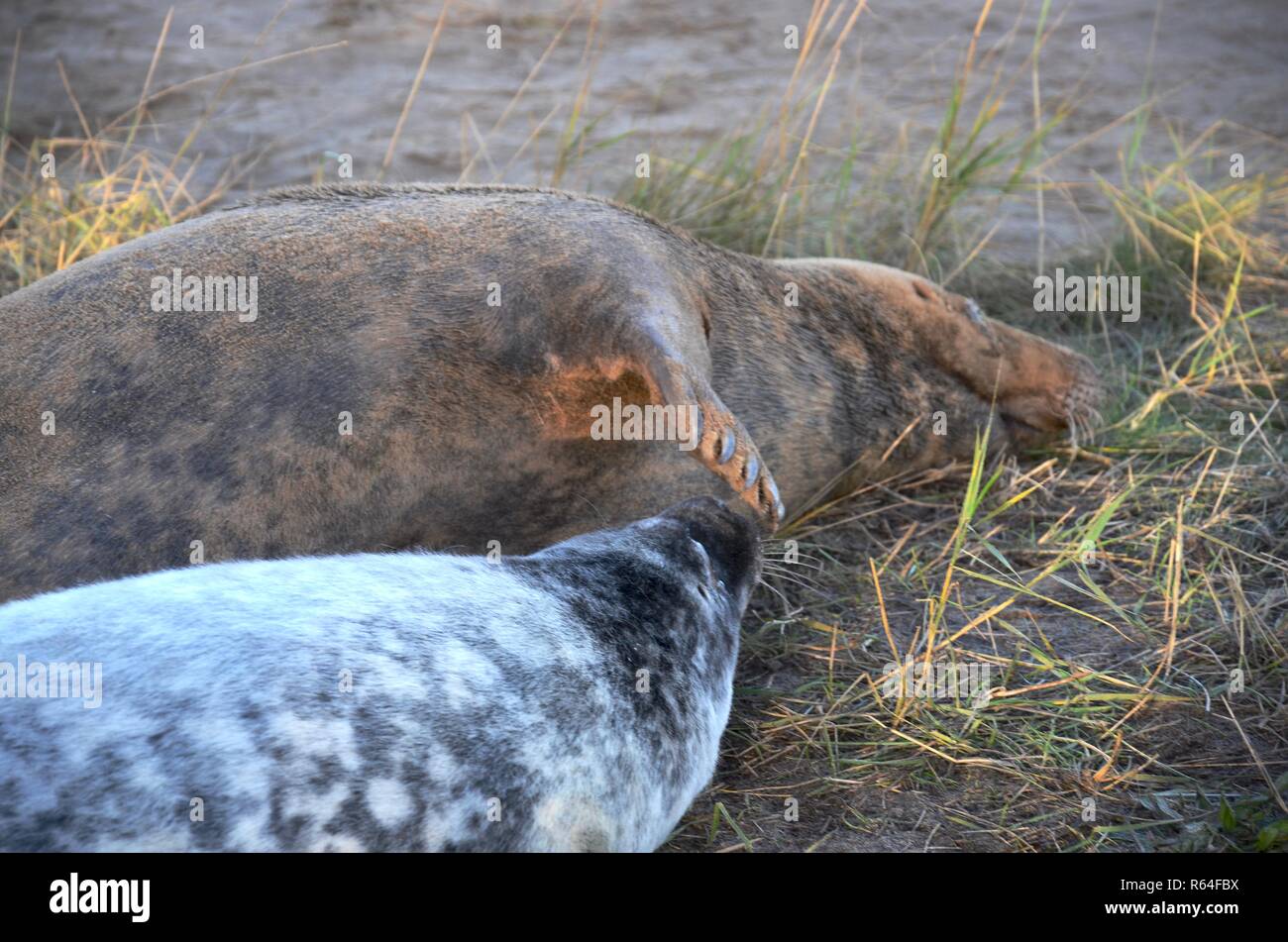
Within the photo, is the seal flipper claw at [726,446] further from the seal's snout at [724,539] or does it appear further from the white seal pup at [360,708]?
the white seal pup at [360,708]

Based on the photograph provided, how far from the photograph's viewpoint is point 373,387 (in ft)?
10.9

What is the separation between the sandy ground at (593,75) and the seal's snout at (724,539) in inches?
105

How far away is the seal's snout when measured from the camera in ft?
9.88

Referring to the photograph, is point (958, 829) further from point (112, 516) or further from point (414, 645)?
point (112, 516)

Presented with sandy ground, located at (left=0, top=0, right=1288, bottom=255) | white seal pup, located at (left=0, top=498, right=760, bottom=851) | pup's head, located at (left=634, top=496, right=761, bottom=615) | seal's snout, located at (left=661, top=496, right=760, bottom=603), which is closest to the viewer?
white seal pup, located at (left=0, top=498, right=760, bottom=851)

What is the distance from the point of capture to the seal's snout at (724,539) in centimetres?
301

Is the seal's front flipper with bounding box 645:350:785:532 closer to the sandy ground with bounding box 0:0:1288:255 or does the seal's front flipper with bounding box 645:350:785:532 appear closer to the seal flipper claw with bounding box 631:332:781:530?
the seal flipper claw with bounding box 631:332:781:530

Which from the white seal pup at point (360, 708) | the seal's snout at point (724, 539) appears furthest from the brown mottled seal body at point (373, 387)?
the white seal pup at point (360, 708)

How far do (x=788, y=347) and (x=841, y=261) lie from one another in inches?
20.4

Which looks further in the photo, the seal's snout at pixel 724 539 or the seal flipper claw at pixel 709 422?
the seal flipper claw at pixel 709 422

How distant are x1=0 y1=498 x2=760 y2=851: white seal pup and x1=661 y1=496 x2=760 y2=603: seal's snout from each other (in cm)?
24

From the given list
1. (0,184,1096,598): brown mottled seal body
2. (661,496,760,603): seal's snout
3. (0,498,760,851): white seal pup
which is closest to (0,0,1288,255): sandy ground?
(0,184,1096,598): brown mottled seal body
